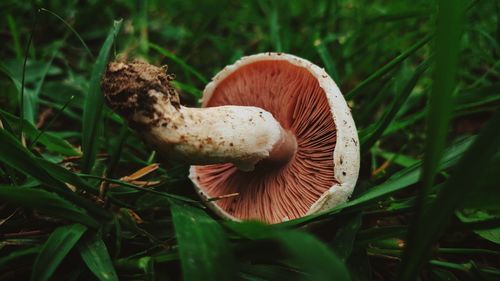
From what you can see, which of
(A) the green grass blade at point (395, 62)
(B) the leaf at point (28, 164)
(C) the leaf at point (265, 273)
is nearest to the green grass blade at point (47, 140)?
(B) the leaf at point (28, 164)

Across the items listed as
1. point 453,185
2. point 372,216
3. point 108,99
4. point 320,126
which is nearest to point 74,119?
point 108,99

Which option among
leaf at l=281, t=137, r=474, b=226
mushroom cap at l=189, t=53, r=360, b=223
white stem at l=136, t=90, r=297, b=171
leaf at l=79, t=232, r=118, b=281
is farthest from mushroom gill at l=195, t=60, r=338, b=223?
leaf at l=79, t=232, r=118, b=281

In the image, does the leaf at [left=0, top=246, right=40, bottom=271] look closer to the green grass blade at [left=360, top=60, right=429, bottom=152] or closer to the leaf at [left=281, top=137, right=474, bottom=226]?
the leaf at [left=281, top=137, right=474, bottom=226]

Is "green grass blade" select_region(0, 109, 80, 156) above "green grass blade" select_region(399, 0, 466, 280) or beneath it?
beneath

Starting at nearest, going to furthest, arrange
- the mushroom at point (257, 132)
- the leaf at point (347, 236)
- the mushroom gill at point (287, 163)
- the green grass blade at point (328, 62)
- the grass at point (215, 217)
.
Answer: the grass at point (215, 217) < the leaf at point (347, 236) < the mushroom at point (257, 132) < the mushroom gill at point (287, 163) < the green grass blade at point (328, 62)

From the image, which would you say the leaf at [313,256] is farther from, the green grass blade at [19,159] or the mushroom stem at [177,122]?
the green grass blade at [19,159]

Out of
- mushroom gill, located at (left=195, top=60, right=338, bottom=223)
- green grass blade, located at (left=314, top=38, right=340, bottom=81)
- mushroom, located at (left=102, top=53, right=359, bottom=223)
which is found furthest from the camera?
green grass blade, located at (left=314, top=38, right=340, bottom=81)

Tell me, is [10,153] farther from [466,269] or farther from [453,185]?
[466,269]

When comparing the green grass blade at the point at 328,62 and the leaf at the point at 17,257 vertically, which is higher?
the green grass blade at the point at 328,62
